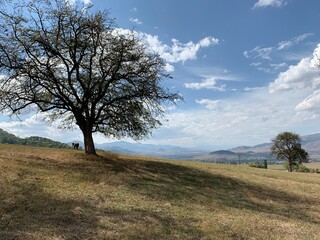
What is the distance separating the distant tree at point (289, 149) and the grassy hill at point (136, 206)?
60.0 metres

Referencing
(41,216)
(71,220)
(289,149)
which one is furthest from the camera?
(289,149)

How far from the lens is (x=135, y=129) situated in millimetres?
26453

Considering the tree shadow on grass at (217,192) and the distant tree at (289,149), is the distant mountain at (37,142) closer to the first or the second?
the tree shadow on grass at (217,192)

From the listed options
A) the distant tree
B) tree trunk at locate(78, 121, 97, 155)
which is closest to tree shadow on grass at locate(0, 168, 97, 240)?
tree trunk at locate(78, 121, 97, 155)

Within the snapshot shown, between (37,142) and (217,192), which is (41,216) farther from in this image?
(37,142)

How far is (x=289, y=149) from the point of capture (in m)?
80.4

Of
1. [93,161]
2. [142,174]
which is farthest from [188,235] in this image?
[93,161]

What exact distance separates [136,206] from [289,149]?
74.9 metres

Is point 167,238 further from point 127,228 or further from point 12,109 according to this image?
point 12,109

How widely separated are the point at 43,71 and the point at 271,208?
58.3 feet

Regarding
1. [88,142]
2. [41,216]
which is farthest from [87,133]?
[41,216]

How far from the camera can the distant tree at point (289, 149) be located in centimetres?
7988

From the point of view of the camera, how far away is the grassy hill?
32.9 ft

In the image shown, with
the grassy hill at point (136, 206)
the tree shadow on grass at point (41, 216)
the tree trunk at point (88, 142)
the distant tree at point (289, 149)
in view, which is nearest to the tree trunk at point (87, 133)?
the tree trunk at point (88, 142)
